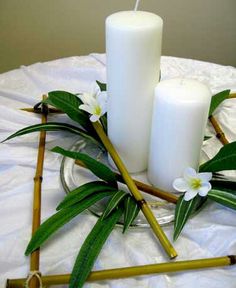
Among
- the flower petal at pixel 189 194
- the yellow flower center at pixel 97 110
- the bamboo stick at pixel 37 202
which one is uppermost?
the yellow flower center at pixel 97 110

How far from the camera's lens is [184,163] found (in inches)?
21.0

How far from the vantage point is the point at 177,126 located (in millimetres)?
505

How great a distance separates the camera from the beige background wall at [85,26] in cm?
143

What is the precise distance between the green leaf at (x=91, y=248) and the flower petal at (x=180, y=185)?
81 millimetres

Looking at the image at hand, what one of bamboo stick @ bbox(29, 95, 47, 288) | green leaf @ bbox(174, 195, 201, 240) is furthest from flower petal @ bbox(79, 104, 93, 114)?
green leaf @ bbox(174, 195, 201, 240)

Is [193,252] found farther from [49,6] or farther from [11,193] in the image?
[49,6]

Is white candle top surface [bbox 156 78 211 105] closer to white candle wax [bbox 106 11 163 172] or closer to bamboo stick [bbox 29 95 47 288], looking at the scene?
white candle wax [bbox 106 11 163 172]

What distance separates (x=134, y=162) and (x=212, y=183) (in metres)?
0.13

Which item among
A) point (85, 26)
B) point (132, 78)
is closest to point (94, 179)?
point (132, 78)

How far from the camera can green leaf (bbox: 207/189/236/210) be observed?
19.1 inches

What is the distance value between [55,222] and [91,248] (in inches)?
2.3

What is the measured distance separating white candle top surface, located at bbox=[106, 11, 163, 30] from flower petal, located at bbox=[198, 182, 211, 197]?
224mm

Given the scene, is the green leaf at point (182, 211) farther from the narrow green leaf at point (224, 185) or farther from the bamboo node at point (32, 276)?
the bamboo node at point (32, 276)

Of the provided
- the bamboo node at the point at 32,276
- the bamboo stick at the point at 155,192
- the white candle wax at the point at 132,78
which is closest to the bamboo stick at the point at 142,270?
the bamboo node at the point at 32,276
